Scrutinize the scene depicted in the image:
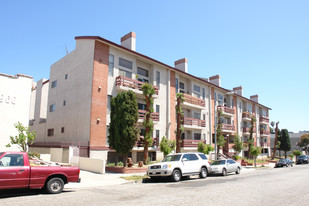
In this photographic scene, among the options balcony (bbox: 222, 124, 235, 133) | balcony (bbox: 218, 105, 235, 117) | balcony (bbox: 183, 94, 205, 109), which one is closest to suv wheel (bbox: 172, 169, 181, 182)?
balcony (bbox: 183, 94, 205, 109)

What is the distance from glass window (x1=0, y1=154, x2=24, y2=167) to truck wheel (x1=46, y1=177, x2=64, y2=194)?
4.49 ft

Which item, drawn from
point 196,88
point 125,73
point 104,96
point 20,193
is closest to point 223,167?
point 104,96

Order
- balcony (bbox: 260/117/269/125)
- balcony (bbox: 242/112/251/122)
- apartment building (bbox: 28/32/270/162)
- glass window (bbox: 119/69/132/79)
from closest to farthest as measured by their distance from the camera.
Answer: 1. apartment building (bbox: 28/32/270/162)
2. glass window (bbox: 119/69/132/79)
3. balcony (bbox: 242/112/251/122)
4. balcony (bbox: 260/117/269/125)

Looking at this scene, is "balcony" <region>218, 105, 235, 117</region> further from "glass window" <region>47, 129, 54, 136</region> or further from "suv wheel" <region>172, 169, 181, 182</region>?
"suv wheel" <region>172, 169, 181, 182</region>

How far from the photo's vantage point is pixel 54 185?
33.5 feet

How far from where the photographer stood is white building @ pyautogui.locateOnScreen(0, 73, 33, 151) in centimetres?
1720

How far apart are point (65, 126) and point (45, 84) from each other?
36.6 ft

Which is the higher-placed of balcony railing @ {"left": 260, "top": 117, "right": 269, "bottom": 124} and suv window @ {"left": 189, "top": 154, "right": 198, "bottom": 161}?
balcony railing @ {"left": 260, "top": 117, "right": 269, "bottom": 124}

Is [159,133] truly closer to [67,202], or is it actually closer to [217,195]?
[217,195]

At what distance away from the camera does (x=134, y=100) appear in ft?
67.7

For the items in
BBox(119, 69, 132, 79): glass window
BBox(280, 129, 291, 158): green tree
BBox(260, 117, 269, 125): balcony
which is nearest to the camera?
BBox(119, 69, 132, 79): glass window

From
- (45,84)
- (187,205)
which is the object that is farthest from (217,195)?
(45,84)

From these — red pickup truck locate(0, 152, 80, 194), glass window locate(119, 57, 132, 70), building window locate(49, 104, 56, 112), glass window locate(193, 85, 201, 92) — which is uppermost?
glass window locate(119, 57, 132, 70)

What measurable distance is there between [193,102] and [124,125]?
15842 millimetres
